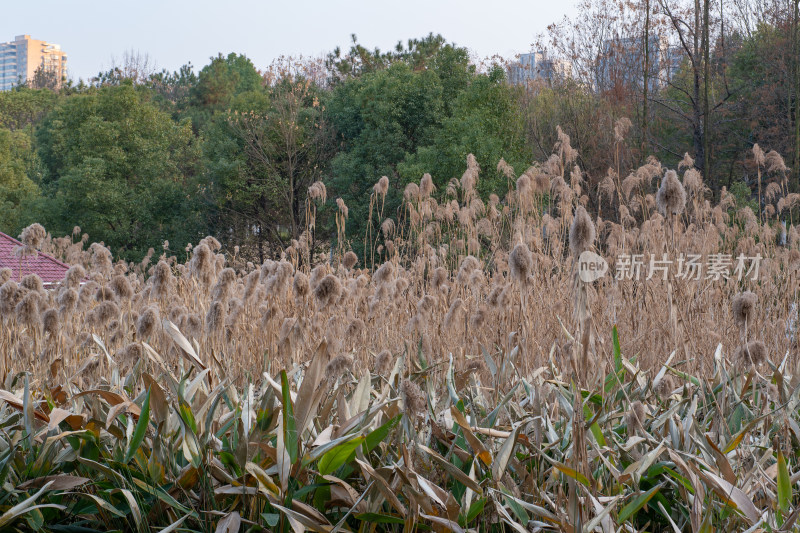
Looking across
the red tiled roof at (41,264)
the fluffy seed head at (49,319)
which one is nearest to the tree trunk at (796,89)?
the red tiled roof at (41,264)

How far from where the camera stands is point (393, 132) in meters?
18.1

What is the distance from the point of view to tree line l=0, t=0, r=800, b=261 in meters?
15.8

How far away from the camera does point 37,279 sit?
2.78 m

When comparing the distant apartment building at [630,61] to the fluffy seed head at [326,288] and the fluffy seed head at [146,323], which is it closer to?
the fluffy seed head at [326,288]

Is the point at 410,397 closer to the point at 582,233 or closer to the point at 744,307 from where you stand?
the point at 582,233

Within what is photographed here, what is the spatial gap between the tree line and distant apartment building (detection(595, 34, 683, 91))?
0.07 m

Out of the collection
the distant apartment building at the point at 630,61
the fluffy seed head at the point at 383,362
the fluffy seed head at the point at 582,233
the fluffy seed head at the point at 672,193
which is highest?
the distant apartment building at the point at 630,61

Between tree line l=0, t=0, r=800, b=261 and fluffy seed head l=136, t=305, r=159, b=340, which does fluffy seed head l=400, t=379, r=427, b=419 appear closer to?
fluffy seed head l=136, t=305, r=159, b=340

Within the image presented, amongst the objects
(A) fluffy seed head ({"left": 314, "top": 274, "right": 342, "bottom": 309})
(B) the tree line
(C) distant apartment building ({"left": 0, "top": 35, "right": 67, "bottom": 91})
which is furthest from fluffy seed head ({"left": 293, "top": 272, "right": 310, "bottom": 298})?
(C) distant apartment building ({"left": 0, "top": 35, "right": 67, "bottom": 91})

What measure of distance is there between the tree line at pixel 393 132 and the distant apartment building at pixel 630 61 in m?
0.07

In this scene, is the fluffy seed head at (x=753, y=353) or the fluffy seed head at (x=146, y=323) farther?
the fluffy seed head at (x=146, y=323)

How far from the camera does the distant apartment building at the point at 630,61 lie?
54.5ft

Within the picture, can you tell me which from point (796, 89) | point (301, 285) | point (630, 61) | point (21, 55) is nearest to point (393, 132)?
point (630, 61)

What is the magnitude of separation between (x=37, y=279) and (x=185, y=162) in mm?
22683
